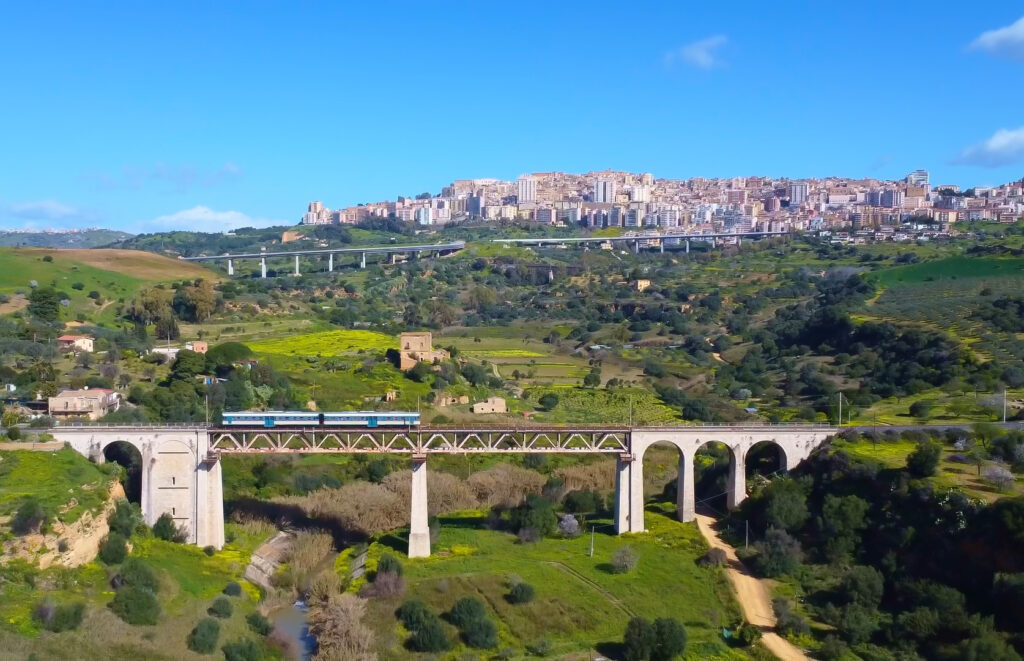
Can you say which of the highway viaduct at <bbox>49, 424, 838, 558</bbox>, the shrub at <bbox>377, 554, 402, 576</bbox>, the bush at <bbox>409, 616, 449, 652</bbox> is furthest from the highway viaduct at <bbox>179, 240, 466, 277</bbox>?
the bush at <bbox>409, 616, 449, 652</bbox>

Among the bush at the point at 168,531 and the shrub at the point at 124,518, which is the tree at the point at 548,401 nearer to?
the bush at the point at 168,531

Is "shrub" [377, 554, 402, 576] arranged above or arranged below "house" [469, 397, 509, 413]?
below

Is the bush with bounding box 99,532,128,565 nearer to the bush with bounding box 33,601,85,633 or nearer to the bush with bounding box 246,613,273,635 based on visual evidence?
the bush with bounding box 246,613,273,635

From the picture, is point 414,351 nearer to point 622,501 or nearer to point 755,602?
point 622,501

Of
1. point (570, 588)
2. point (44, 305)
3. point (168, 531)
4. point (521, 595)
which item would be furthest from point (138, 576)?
point (44, 305)

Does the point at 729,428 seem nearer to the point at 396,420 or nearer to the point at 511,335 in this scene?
the point at 396,420

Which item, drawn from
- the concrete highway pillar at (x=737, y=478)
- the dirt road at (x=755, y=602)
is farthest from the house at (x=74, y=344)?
the dirt road at (x=755, y=602)

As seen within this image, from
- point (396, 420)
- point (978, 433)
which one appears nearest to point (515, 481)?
point (396, 420)
